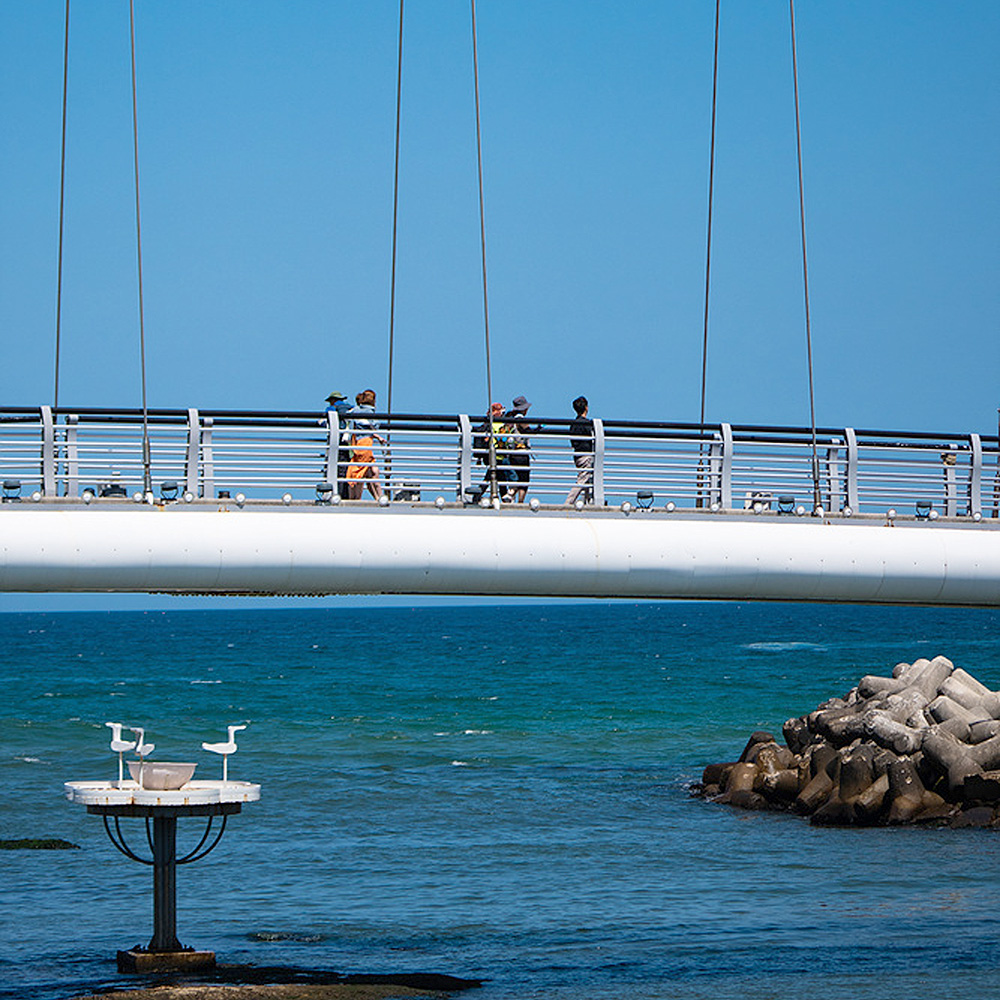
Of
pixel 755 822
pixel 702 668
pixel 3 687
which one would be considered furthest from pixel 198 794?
pixel 702 668

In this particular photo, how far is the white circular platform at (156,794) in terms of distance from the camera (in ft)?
64.7

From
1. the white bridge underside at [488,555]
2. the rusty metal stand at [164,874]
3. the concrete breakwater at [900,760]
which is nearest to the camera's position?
the white bridge underside at [488,555]

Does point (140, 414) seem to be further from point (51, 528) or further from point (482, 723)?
point (482, 723)

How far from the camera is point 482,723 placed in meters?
74.9

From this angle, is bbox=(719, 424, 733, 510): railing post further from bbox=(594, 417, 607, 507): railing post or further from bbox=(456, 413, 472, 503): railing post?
bbox=(456, 413, 472, 503): railing post

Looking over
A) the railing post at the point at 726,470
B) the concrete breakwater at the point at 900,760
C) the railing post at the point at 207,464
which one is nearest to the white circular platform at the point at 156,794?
the railing post at the point at 207,464

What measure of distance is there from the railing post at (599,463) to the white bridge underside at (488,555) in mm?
718

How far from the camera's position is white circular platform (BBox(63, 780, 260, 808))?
19719 millimetres

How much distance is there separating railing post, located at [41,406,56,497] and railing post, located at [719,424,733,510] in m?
7.30

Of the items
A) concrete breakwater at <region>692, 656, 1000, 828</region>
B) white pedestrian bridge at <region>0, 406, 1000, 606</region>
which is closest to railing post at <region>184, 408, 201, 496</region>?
white pedestrian bridge at <region>0, 406, 1000, 606</region>

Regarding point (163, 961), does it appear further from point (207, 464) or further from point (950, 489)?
point (950, 489)

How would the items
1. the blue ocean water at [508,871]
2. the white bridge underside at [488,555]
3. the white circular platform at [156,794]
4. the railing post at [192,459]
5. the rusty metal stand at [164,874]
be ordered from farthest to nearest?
the blue ocean water at [508,871] → the rusty metal stand at [164,874] → the white circular platform at [156,794] → the railing post at [192,459] → the white bridge underside at [488,555]

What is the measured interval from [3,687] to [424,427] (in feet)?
295

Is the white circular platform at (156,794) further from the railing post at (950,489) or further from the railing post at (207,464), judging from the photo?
the railing post at (950,489)
